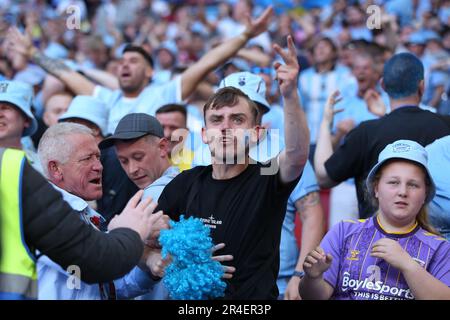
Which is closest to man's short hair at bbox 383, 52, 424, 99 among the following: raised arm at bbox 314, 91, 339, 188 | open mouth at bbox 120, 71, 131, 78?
raised arm at bbox 314, 91, 339, 188

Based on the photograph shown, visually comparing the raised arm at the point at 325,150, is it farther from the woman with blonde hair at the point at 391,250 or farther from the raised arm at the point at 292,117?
the raised arm at the point at 292,117

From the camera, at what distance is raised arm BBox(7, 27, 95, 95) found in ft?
24.2

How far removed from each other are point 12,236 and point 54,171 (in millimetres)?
1368

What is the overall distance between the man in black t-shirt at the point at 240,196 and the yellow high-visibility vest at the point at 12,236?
3.39 feet

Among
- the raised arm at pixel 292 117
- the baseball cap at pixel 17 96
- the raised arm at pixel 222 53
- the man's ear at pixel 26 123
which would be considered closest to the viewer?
the raised arm at pixel 292 117

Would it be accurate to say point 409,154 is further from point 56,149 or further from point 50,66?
point 50,66

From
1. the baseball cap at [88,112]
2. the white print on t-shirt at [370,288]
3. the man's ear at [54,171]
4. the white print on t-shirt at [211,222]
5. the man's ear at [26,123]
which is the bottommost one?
the white print on t-shirt at [370,288]

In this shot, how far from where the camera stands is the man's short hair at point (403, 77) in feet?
16.4

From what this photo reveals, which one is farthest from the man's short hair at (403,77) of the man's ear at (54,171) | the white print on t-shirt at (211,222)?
the man's ear at (54,171)

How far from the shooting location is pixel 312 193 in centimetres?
493

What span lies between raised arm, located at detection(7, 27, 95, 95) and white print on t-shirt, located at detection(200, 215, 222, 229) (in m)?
4.13

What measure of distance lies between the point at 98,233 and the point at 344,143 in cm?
249

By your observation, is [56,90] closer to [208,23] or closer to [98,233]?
[98,233]

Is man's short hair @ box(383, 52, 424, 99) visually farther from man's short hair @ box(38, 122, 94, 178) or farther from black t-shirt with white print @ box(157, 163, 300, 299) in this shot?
man's short hair @ box(38, 122, 94, 178)
